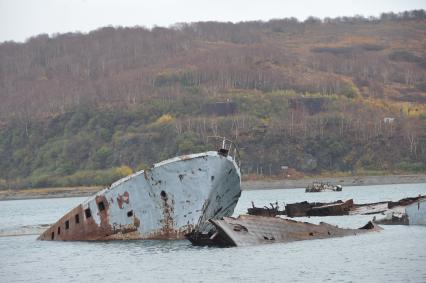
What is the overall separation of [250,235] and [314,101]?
472ft

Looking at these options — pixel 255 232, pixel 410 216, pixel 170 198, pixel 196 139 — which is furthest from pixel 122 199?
pixel 196 139

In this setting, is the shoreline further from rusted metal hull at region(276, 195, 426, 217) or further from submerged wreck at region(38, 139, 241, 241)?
submerged wreck at region(38, 139, 241, 241)

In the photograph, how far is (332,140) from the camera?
532ft

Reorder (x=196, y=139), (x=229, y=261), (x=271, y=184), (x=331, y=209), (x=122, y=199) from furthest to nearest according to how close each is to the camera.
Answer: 1. (x=196, y=139)
2. (x=271, y=184)
3. (x=331, y=209)
4. (x=122, y=199)
5. (x=229, y=261)

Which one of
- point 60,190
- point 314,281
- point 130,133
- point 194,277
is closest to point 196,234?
point 194,277

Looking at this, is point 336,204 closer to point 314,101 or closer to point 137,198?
point 137,198

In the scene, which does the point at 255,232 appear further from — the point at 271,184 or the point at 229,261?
the point at 271,184

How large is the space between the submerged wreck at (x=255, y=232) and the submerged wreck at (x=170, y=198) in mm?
1816

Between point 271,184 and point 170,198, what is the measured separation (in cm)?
10662

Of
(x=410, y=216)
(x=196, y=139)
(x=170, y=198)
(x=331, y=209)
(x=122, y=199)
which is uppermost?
(x=170, y=198)

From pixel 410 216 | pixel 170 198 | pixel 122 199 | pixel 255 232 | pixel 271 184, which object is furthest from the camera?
pixel 271 184

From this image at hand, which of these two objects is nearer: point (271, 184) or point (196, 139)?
point (271, 184)

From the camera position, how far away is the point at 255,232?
44.0 meters

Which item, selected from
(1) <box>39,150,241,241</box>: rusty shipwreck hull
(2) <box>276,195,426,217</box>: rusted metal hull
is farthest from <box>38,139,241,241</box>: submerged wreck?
(2) <box>276,195,426,217</box>: rusted metal hull
